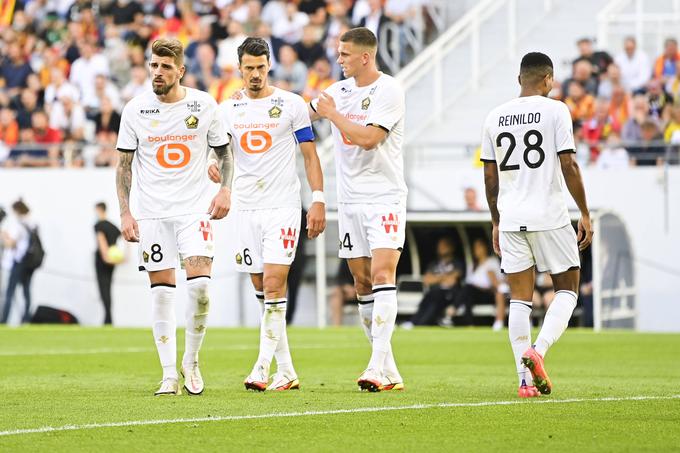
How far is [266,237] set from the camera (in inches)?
386

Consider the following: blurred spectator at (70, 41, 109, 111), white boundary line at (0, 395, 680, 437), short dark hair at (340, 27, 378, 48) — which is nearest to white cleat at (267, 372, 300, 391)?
white boundary line at (0, 395, 680, 437)

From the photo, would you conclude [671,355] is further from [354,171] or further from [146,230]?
[146,230]

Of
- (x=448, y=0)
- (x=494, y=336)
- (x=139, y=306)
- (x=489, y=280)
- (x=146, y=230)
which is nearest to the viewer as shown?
(x=146, y=230)

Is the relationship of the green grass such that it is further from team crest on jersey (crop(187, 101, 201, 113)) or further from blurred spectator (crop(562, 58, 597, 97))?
blurred spectator (crop(562, 58, 597, 97))

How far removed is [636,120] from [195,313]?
13.1 metres

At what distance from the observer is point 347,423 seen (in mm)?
7613

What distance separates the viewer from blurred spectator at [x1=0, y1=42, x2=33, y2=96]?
27.0m

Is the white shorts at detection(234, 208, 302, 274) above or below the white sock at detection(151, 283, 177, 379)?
above

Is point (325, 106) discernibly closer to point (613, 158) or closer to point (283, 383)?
point (283, 383)

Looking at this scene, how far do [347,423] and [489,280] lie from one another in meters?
14.2

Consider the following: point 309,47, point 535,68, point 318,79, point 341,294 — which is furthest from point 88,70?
point 535,68

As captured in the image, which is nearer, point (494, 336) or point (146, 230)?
point (146, 230)

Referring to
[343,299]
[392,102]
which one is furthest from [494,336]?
[392,102]

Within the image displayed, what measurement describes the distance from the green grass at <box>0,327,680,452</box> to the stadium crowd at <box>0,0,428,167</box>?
9341mm
